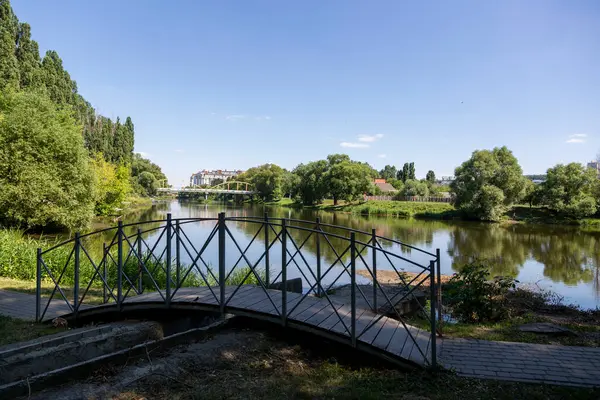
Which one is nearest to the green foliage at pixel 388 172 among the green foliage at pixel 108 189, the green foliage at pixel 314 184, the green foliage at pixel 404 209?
the green foliage at pixel 314 184

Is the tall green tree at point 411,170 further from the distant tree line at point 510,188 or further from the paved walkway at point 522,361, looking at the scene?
the paved walkway at point 522,361

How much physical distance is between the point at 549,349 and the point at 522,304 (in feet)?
16.7

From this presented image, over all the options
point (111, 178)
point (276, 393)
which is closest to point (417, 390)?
point (276, 393)

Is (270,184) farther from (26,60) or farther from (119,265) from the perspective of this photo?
(119,265)

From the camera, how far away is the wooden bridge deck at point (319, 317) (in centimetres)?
492

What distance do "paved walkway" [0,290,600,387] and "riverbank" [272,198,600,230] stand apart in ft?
132

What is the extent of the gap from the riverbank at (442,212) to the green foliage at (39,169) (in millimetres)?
38553

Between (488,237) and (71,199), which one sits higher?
(71,199)

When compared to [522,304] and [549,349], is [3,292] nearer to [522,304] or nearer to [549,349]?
[549,349]

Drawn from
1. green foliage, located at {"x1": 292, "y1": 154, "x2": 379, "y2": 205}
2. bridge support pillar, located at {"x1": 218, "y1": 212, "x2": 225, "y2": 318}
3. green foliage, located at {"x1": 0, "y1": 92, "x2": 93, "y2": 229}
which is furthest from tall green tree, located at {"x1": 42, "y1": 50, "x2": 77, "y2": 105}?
green foliage, located at {"x1": 292, "y1": 154, "x2": 379, "y2": 205}

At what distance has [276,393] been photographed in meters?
4.03

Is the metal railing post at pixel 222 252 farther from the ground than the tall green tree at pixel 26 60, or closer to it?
closer to it

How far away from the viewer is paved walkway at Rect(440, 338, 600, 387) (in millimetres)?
4441

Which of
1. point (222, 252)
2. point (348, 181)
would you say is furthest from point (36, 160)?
point (348, 181)
